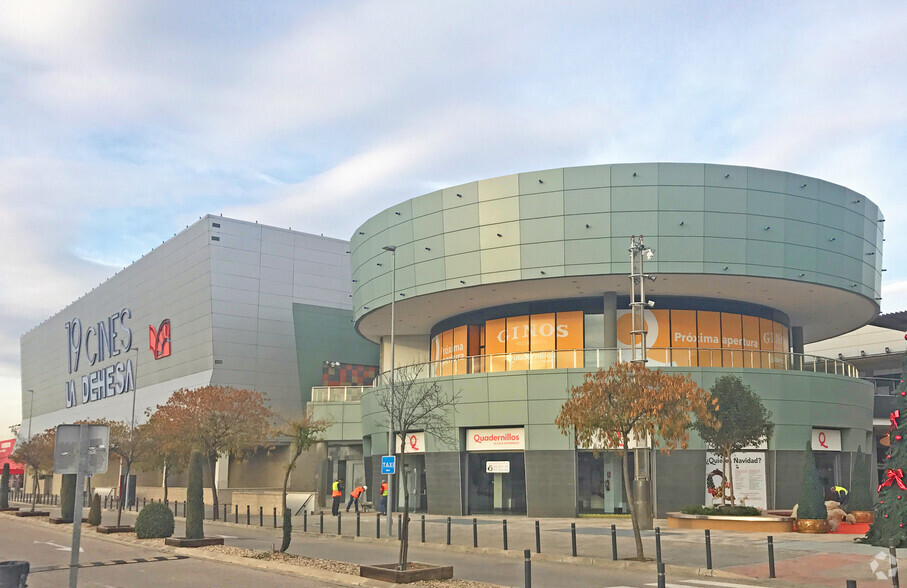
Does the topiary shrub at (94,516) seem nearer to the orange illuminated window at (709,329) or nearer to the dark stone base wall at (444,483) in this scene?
the dark stone base wall at (444,483)

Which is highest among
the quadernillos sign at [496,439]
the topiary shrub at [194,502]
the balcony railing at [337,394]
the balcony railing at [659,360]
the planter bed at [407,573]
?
the balcony railing at [659,360]

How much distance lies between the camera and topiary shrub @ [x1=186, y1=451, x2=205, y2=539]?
26.0m

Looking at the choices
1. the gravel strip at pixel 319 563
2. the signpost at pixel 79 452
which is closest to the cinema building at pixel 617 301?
the gravel strip at pixel 319 563

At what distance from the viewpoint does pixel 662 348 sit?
1623 inches

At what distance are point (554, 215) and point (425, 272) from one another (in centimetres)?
798

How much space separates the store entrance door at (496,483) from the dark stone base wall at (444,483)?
0.67 meters

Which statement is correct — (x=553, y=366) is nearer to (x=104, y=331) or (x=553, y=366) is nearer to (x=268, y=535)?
(x=268, y=535)

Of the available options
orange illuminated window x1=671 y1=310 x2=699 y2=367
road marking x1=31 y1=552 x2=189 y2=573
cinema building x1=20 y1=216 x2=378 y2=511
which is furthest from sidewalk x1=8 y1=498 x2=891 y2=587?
cinema building x1=20 y1=216 x2=378 y2=511

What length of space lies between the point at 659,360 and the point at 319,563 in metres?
24.4

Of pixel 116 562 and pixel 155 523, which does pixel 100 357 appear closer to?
pixel 155 523

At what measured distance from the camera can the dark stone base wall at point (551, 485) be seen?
3988 centimetres

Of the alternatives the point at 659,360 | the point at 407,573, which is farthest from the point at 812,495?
the point at 407,573

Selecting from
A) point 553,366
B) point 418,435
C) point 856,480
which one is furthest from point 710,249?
point 418,435

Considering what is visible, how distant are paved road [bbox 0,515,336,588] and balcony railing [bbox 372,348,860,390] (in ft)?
65.6
